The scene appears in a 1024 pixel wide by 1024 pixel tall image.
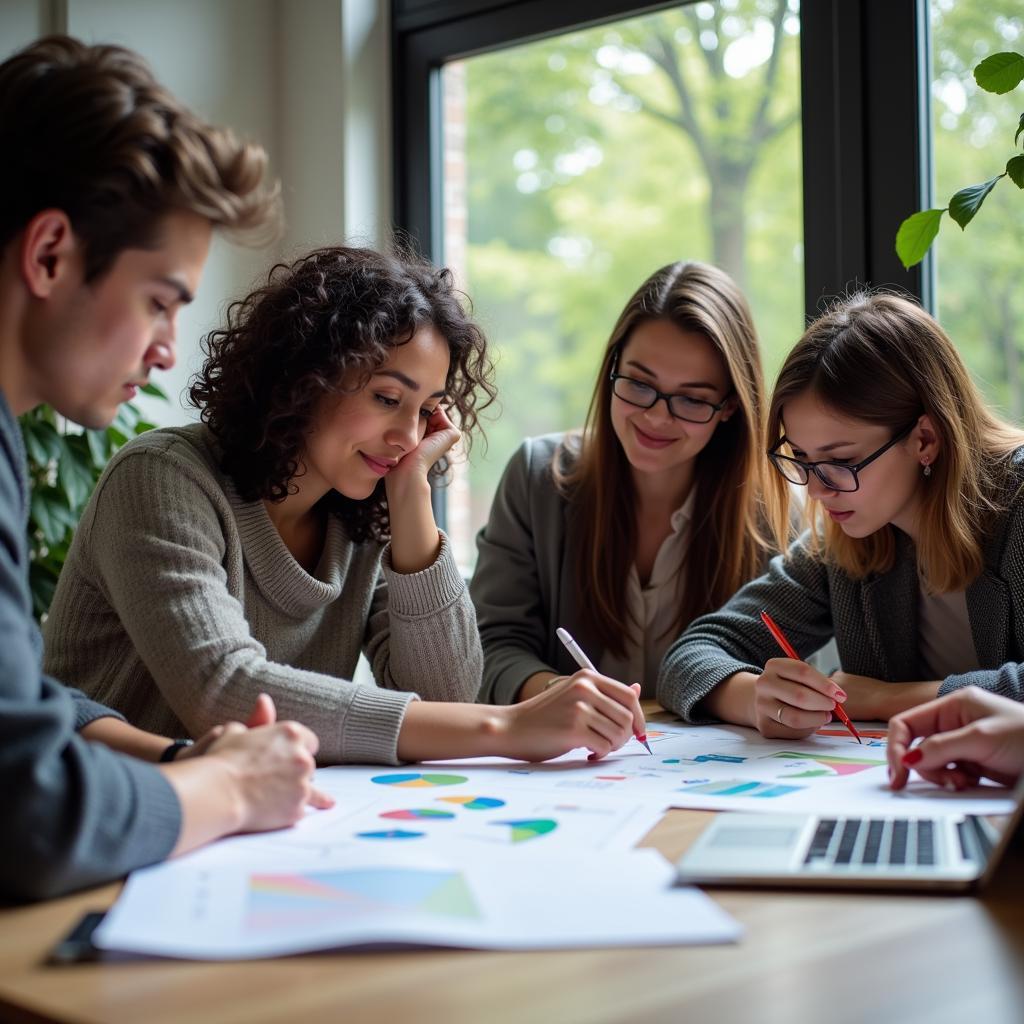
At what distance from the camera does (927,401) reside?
1.82m

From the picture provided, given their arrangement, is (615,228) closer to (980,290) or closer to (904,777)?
(980,290)

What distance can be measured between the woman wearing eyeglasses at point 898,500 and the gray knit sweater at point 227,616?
0.41m

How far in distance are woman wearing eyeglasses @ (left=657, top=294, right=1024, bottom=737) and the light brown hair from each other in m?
0.95

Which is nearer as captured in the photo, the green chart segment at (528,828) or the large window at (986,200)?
the green chart segment at (528,828)

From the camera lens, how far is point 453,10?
3393 millimetres

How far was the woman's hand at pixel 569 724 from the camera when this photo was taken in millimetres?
1506

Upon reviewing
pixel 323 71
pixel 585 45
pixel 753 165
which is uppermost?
pixel 585 45

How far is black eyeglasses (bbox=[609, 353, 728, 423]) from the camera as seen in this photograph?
219cm

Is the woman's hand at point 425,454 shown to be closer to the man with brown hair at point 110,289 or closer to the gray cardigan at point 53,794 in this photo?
the man with brown hair at point 110,289

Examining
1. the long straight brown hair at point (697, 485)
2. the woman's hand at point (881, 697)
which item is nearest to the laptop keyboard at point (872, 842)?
the woman's hand at point (881, 697)

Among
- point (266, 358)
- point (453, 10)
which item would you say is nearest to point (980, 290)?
point (453, 10)

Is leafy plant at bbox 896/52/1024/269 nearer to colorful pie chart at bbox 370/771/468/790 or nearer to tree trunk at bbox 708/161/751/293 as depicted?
colorful pie chart at bbox 370/771/468/790

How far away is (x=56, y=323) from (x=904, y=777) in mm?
958

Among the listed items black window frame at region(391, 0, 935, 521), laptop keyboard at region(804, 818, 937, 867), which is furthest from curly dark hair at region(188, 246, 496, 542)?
black window frame at region(391, 0, 935, 521)
